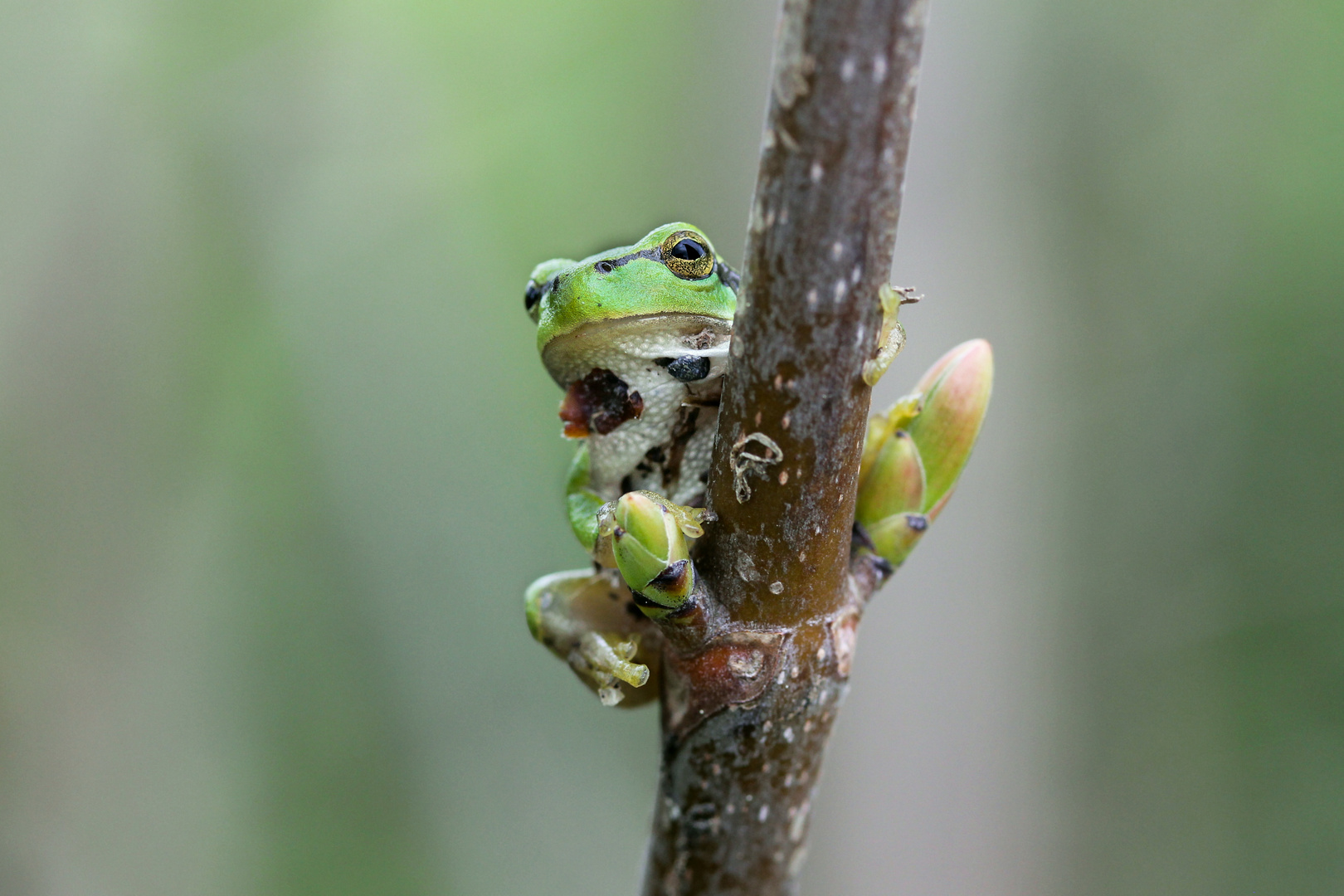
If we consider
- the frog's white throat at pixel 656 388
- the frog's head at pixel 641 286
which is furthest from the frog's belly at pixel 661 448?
the frog's head at pixel 641 286

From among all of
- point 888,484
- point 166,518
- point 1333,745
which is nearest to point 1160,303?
point 1333,745

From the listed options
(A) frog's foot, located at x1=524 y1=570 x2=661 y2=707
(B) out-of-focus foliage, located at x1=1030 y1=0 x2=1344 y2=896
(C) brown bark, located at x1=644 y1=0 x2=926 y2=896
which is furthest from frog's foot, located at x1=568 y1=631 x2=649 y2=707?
(B) out-of-focus foliage, located at x1=1030 y1=0 x2=1344 y2=896

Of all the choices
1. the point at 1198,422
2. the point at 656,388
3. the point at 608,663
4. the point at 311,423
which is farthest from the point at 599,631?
the point at 1198,422

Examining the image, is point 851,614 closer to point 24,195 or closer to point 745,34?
point 745,34

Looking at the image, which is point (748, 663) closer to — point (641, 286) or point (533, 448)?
point (641, 286)

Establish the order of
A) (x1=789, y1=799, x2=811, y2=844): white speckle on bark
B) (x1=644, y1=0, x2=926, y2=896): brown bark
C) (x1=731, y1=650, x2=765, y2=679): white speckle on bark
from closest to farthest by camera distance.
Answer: (x1=644, y1=0, x2=926, y2=896): brown bark
(x1=731, y1=650, x2=765, y2=679): white speckle on bark
(x1=789, y1=799, x2=811, y2=844): white speckle on bark

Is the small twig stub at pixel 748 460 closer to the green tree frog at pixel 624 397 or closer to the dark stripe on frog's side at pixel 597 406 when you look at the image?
the green tree frog at pixel 624 397

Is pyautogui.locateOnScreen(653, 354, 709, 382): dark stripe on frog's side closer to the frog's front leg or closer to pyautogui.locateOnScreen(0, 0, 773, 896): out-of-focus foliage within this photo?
the frog's front leg
